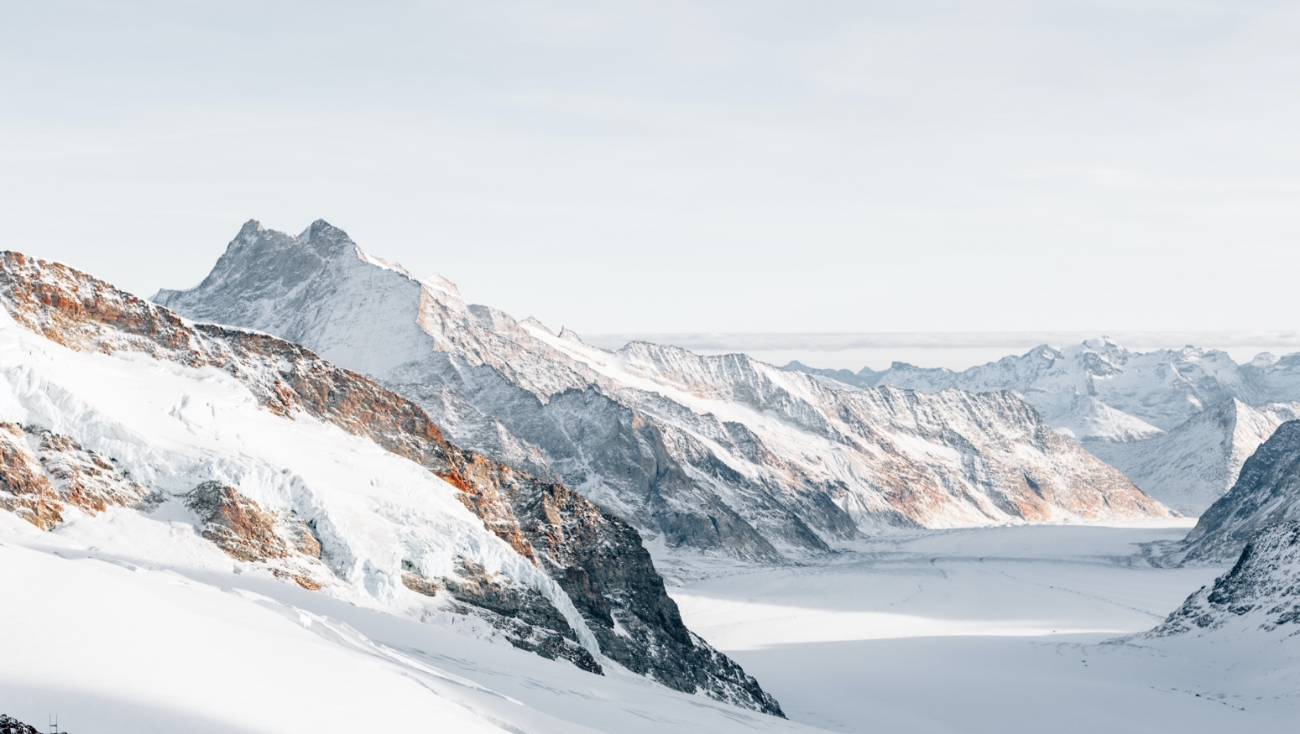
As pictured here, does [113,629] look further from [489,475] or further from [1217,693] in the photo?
[1217,693]

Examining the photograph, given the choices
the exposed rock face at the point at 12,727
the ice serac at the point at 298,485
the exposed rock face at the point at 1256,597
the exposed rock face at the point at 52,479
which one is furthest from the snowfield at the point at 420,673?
the ice serac at the point at 298,485

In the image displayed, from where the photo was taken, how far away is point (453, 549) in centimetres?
7538

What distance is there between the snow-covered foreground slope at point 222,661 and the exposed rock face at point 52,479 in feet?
4.20

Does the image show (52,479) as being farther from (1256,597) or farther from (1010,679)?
(1256,597)

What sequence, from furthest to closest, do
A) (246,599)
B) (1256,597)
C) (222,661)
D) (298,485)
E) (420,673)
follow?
(1256,597)
(298,485)
(246,599)
(420,673)
(222,661)

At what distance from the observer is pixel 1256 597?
11788cm

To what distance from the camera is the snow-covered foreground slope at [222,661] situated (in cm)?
2464

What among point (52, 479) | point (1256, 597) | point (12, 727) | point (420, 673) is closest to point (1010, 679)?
point (1256, 597)

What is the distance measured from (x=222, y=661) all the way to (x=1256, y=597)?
11910 centimetres

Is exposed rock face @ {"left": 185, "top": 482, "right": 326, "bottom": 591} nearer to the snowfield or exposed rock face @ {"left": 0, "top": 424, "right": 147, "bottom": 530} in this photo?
the snowfield

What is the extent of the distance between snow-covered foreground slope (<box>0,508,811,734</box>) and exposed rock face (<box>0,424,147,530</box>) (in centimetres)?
128

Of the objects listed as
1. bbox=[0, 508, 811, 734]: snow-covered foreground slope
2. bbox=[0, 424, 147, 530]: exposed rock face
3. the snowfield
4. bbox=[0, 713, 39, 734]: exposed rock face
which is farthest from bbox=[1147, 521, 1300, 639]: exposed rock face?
bbox=[0, 713, 39, 734]: exposed rock face

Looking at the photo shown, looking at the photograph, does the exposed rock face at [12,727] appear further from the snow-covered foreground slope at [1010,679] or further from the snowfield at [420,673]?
the snow-covered foreground slope at [1010,679]

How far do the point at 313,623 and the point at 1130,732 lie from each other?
70274 mm
